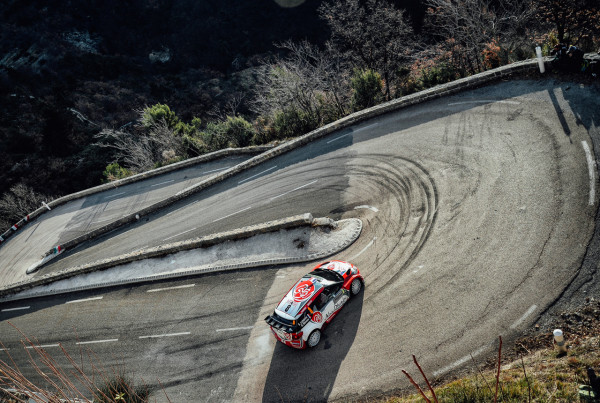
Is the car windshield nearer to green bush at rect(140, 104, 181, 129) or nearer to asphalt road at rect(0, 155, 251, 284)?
asphalt road at rect(0, 155, 251, 284)

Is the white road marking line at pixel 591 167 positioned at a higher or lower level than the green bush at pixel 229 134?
lower

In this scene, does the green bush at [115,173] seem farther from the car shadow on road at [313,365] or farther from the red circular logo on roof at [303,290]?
the car shadow on road at [313,365]

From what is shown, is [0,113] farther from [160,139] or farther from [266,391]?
[266,391]

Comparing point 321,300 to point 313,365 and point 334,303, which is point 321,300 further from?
point 313,365

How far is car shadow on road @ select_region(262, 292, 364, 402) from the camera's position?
12.1m

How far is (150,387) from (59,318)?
9.10 meters

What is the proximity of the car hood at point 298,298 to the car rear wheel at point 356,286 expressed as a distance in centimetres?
135

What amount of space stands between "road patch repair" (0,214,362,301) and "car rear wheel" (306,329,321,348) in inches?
155

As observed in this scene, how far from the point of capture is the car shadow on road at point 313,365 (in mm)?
12086

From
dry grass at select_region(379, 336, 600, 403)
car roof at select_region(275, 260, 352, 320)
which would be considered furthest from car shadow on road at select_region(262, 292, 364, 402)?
dry grass at select_region(379, 336, 600, 403)

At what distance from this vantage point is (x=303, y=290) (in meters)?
13.6

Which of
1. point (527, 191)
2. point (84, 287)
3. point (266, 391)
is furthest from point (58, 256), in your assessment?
point (527, 191)

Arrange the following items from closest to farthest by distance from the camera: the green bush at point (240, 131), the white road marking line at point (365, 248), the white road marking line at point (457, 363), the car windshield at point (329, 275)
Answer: the white road marking line at point (457, 363)
the car windshield at point (329, 275)
the white road marking line at point (365, 248)
the green bush at point (240, 131)

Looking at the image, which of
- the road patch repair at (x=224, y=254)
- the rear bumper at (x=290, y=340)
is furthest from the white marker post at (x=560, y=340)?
the road patch repair at (x=224, y=254)
